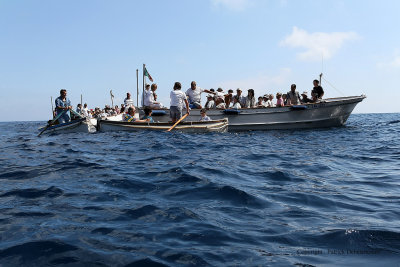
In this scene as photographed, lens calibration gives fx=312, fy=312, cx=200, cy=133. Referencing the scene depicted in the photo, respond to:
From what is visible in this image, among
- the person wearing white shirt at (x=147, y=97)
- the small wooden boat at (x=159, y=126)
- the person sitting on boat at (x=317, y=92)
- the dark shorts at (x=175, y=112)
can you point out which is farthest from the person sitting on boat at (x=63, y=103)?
the person sitting on boat at (x=317, y=92)

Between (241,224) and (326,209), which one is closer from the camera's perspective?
(241,224)

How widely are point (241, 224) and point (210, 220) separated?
0.32 meters

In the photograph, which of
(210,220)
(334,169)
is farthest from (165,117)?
(210,220)

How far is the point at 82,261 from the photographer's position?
2348 mm

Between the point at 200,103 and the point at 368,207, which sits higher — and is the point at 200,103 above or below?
above

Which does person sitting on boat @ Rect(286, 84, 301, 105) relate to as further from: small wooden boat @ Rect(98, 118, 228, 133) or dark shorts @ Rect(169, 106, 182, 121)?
dark shorts @ Rect(169, 106, 182, 121)

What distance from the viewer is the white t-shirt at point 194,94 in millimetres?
15578

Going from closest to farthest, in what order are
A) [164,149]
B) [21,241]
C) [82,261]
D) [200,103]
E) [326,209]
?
[82,261] → [21,241] → [326,209] → [164,149] → [200,103]

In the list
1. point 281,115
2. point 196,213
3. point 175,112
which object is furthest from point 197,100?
point 196,213

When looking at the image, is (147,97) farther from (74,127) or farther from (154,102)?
(74,127)

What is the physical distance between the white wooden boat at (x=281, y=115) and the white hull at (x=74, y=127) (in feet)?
11.2

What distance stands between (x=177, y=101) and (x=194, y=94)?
168 cm

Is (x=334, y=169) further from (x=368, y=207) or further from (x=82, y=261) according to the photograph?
(x=82, y=261)

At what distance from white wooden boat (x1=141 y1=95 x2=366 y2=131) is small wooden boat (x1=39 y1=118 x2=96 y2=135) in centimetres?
342
